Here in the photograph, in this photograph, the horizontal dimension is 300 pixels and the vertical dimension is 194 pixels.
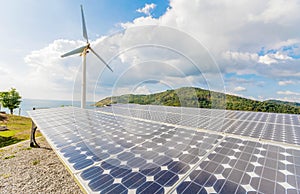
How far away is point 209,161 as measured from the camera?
5039 mm

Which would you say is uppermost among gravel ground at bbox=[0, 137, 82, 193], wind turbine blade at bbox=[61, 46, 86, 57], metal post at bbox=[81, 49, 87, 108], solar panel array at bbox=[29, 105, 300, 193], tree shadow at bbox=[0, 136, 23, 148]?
wind turbine blade at bbox=[61, 46, 86, 57]

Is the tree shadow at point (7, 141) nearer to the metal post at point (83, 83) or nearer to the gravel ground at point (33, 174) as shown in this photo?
the gravel ground at point (33, 174)

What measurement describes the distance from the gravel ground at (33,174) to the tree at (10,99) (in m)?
46.2

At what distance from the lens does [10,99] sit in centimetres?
4578

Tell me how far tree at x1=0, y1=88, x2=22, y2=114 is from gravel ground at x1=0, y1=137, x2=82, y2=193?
4625 cm

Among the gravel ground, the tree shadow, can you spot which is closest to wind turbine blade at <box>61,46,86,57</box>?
the gravel ground

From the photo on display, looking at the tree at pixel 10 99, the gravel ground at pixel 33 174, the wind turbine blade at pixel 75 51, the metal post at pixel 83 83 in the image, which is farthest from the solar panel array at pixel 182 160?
the tree at pixel 10 99

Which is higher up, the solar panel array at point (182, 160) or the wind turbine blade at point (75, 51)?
the wind turbine blade at point (75, 51)

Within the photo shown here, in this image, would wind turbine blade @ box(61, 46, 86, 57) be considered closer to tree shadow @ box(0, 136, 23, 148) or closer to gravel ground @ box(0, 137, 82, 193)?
gravel ground @ box(0, 137, 82, 193)

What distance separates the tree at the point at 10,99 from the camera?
45334mm

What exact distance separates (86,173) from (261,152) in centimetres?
711

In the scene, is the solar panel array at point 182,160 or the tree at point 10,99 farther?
the tree at point 10,99

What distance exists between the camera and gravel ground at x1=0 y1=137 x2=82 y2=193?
8.19 meters

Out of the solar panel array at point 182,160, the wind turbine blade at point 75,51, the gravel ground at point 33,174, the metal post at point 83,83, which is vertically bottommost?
the gravel ground at point 33,174
